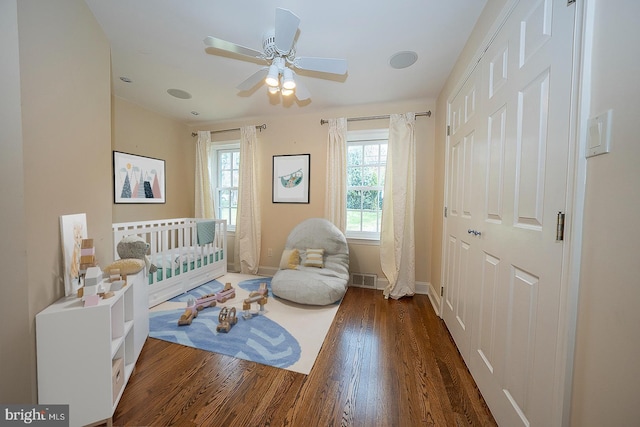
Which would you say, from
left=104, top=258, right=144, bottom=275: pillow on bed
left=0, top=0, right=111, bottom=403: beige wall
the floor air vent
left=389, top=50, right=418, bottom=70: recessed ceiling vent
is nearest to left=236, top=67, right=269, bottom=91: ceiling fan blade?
left=0, top=0, right=111, bottom=403: beige wall

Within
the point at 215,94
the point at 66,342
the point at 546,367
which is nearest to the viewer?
the point at 546,367

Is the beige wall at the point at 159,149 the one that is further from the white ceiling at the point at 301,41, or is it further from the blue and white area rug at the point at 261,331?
the blue and white area rug at the point at 261,331

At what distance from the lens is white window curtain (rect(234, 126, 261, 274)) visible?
3.34 meters

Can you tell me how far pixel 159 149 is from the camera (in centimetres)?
329

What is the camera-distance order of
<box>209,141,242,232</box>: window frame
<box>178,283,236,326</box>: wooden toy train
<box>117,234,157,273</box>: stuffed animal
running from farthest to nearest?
<box>209,141,242,232</box>: window frame < <box>178,283,236,326</box>: wooden toy train < <box>117,234,157,273</box>: stuffed animal

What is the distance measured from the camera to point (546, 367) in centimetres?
82

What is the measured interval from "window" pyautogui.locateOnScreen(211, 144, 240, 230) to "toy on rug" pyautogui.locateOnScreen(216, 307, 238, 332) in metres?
1.98

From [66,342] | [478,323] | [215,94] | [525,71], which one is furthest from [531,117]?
[215,94]

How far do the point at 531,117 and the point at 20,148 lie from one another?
231 centimetres

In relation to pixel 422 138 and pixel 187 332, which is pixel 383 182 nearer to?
pixel 422 138

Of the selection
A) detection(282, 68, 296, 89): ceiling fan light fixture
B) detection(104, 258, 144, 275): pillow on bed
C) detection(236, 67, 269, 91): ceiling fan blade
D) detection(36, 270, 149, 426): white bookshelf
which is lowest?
detection(36, 270, 149, 426): white bookshelf

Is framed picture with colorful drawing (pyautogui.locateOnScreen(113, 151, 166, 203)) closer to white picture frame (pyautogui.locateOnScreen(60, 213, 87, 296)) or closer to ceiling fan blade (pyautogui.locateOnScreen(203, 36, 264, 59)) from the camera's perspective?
white picture frame (pyautogui.locateOnScreen(60, 213, 87, 296))

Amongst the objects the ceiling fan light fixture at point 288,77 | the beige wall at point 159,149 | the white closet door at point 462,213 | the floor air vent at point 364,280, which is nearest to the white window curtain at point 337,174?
the floor air vent at point 364,280

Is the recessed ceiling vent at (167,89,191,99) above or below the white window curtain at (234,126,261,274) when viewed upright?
above
